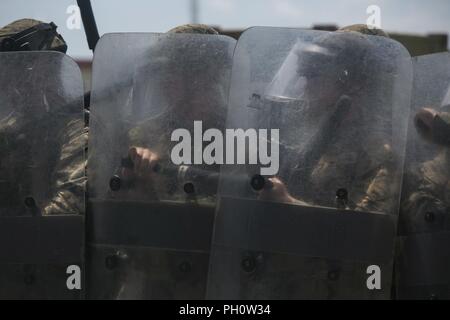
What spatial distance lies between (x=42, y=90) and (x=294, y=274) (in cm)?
102

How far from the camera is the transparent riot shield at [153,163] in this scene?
2.48m

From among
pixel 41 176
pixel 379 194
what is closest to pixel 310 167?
pixel 379 194

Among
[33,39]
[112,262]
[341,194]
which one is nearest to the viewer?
[341,194]

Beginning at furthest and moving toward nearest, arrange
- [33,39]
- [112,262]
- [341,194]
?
1. [33,39]
2. [112,262]
3. [341,194]

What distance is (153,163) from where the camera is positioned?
8.23ft

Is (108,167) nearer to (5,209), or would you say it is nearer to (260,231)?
(5,209)

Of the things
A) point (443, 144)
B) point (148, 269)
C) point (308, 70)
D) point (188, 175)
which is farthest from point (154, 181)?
point (443, 144)

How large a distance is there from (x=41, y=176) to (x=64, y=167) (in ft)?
0.26

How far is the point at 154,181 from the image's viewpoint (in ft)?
8.21

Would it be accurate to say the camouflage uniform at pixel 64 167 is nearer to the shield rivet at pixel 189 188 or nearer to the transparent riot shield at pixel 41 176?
the transparent riot shield at pixel 41 176

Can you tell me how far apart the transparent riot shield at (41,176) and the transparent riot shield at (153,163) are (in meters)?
0.06

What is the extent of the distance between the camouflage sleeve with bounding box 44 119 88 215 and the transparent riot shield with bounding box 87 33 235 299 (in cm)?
4

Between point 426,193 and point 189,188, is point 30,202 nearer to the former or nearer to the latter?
point 189,188
